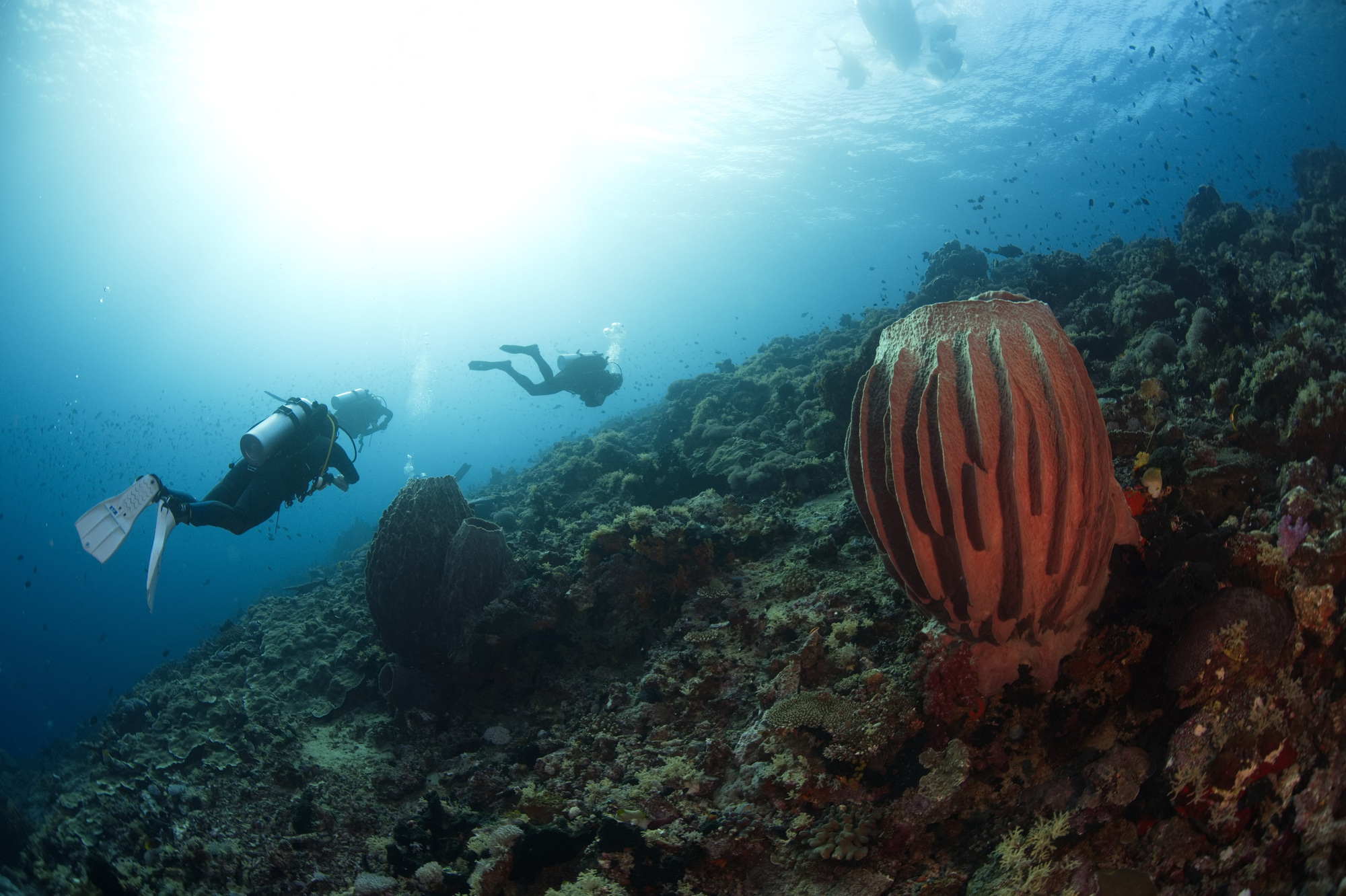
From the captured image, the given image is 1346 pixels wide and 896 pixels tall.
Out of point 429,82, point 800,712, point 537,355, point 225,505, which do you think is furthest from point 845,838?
point 429,82

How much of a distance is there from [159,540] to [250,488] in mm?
1189

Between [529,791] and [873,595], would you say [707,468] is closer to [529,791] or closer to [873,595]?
[873,595]

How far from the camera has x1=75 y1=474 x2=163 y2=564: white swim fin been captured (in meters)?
5.50

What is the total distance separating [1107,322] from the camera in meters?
9.16

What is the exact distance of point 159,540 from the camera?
5.83m

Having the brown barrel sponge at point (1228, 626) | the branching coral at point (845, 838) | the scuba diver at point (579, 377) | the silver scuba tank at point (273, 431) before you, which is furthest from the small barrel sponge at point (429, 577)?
the scuba diver at point (579, 377)

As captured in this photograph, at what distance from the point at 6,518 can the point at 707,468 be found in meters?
104

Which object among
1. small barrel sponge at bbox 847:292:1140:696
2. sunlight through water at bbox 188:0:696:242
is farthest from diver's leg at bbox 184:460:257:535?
sunlight through water at bbox 188:0:696:242

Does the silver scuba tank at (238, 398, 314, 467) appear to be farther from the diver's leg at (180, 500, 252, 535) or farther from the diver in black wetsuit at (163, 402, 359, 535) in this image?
the diver's leg at (180, 500, 252, 535)

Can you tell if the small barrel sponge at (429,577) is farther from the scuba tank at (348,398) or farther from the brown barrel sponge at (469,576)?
the scuba tank at (348,398)

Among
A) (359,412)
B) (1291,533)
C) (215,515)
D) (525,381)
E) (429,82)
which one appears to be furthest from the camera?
(429,82)

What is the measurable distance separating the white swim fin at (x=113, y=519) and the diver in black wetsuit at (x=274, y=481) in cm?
26

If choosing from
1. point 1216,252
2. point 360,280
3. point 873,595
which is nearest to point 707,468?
point 873,595

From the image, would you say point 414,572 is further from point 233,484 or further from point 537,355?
point 537,355
